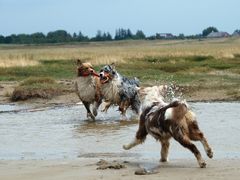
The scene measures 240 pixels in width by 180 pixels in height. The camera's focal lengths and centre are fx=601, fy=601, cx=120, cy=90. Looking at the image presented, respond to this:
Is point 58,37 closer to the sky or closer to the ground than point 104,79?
closer to the ground

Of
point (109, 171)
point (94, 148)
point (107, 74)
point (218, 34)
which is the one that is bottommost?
point (218, 34)

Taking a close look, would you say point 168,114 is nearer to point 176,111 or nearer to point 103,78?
point 176,111

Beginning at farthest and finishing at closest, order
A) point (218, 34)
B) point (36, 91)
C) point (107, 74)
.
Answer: point (218, 34) → point (36, 91) → point (107, 74)

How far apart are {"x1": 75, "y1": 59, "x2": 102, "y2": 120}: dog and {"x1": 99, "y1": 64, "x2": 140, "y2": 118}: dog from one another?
284mm

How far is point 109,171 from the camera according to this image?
8.02m

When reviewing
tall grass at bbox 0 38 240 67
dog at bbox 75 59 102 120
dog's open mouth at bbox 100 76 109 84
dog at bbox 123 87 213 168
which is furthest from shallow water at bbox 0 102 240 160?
tall grass at bbox 0 38 240 67

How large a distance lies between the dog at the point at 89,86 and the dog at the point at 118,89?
284 millimetres

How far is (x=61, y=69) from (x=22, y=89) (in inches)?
488

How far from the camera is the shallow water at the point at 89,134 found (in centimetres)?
1011

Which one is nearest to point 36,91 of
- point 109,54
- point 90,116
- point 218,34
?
point 90,116

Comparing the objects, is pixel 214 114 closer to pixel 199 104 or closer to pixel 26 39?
pixel 199 104

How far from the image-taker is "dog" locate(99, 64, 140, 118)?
49.5ft

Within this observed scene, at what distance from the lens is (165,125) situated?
27.1 feet

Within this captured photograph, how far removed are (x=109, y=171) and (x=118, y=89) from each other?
7.19 metres
